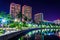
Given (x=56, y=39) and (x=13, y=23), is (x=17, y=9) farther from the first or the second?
(x=56, y=39)

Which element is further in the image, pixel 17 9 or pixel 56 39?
pixel 17 9

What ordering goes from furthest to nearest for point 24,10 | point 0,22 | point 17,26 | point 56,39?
point 17,26
point 0,22
point 24,10
point 56,39

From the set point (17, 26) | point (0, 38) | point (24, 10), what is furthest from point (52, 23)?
point (0, 38)

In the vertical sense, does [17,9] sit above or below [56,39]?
above

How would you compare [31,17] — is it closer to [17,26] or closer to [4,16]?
[17,26]

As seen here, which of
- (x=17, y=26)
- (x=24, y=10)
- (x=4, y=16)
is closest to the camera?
(x=24, y=10)

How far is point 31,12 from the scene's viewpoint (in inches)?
355

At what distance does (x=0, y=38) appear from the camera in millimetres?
4816

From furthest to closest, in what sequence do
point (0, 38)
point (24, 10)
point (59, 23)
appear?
point (24, 10), point (59, 23), point (0, 38)

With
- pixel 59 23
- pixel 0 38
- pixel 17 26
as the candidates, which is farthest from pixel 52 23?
pixel 0 38

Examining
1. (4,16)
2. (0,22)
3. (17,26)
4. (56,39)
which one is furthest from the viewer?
(4,16)

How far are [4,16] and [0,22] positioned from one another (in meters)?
2.24

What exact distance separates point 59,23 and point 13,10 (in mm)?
2339

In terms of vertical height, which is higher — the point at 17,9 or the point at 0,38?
the point at 17,9
